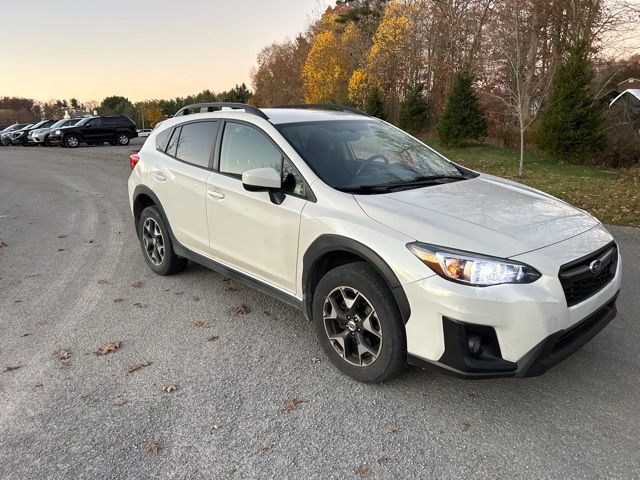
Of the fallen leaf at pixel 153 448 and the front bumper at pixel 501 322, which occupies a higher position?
the front bumper at pixel 501 322

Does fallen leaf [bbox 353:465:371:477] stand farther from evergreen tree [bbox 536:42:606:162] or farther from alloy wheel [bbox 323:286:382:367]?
evergreen tree [bbox 536:42:606:162]

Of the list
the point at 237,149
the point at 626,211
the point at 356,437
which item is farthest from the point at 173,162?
the point at 626,211

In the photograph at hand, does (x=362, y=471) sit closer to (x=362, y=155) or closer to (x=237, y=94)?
(x=362, y=155)

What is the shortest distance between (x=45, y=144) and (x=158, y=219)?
103ft

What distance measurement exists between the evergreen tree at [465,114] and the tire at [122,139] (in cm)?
1952

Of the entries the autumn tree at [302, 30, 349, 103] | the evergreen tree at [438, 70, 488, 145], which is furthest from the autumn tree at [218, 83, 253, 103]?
the evergreen tree at [438, 70, 488, 145]

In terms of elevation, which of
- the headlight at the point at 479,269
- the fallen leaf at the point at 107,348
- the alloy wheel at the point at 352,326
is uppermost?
the headlight at the point at 479,269

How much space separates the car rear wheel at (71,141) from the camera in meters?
29.0

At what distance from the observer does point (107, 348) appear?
145 inches

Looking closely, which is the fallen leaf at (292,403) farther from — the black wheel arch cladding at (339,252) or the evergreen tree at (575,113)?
the evergreen tree at (575,113)

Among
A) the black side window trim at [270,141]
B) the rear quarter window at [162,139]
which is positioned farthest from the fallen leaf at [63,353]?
the rear quarter window at [162,139]

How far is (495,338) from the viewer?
2.54 meters

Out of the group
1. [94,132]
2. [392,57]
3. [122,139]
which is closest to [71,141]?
[94,132]

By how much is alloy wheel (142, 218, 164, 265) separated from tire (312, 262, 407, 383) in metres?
2.53
